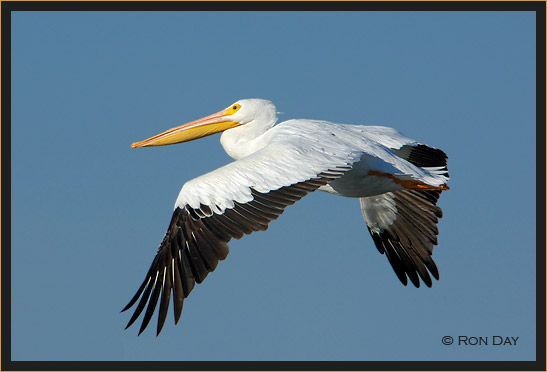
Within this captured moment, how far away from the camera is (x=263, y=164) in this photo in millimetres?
8117

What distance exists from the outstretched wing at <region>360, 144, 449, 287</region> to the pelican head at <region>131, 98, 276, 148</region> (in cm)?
199

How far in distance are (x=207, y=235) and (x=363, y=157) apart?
2.09 m

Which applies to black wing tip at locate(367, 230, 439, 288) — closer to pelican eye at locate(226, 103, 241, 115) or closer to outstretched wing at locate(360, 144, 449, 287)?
outstretched wing at locate(360, 144, 449, 287)

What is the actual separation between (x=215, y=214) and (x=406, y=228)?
3.95m

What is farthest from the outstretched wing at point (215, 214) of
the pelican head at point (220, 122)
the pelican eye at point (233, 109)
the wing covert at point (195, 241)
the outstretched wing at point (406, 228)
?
the outstretched wing at point (406, 228)

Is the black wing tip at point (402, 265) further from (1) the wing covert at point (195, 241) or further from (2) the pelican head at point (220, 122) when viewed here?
(1) the wing covert at point (195, 241)

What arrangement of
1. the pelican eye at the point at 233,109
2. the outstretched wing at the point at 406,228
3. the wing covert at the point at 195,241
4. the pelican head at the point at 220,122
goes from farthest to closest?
1. the outstretched wing at the point at 406,228
2. the pelican eye at the point at 233,109
3. the pelican head at the point at 220,122
4. the wing covert at the point at 195,241

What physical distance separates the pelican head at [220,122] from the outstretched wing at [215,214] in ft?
6.57

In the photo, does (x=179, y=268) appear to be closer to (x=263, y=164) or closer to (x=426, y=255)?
(x=263, y=164)

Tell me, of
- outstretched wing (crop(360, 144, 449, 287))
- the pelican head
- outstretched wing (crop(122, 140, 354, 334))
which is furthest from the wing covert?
outstretched wing (crop(360, 144, 449, 287))

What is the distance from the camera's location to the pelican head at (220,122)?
10141 mm

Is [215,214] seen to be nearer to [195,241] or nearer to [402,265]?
[195,241]

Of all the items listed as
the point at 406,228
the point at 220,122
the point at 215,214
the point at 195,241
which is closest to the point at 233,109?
the point at 220,122

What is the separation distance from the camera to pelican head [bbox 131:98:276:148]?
10141 mm
